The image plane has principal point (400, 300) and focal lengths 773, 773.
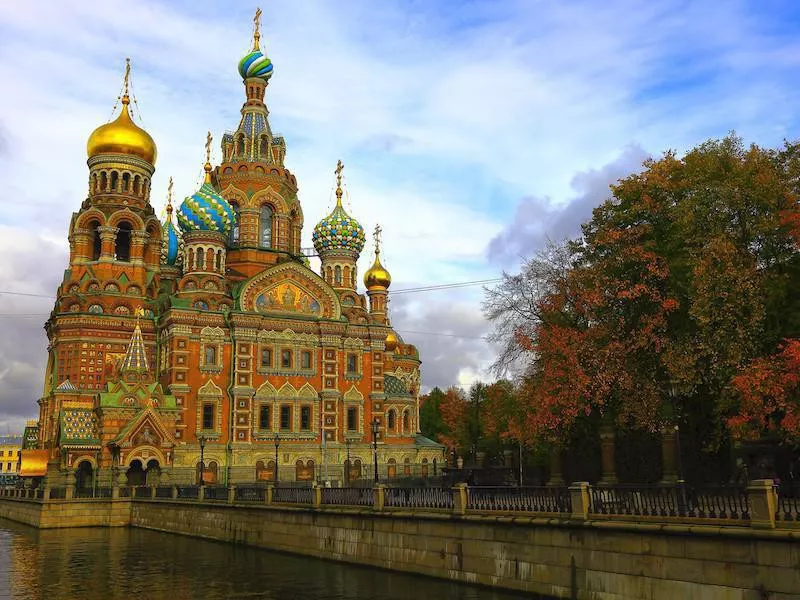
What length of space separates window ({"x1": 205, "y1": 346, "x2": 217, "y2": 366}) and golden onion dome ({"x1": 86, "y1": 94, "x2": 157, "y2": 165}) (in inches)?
595

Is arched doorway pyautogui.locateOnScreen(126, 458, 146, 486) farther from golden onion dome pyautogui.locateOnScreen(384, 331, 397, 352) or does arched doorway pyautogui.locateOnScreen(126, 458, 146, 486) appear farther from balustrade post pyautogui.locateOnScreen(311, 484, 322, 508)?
golden onion dome pyautogui.locateOnScreen(384, 331, 397, 352)

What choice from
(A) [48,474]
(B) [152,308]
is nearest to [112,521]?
(A) [48,474]

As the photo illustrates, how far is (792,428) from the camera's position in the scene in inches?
754

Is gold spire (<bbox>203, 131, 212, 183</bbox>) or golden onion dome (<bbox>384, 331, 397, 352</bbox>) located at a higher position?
gold spire (<bbox>203, 131, 212, 183</bbox>)

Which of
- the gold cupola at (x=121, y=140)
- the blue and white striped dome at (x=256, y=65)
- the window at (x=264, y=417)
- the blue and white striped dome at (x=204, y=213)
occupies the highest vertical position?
the blue and white striped dome at (x=256, y=65)

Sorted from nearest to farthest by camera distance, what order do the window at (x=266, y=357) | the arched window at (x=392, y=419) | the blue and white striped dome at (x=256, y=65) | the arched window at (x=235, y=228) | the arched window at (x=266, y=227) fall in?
the window at (x=266, y=357), the arched window at (x=235, y=228), the arched window at (x=392, y=419), the arched window at (x=266, y=227), the blue and white striped dome at (x=256, y=65)

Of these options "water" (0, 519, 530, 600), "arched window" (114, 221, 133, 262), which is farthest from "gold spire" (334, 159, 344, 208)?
"water" (0, 519, 530, 600)

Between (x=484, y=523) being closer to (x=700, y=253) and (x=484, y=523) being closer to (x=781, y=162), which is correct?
(x=700, y=253)

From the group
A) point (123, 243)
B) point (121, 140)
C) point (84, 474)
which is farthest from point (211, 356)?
point (121, 140)

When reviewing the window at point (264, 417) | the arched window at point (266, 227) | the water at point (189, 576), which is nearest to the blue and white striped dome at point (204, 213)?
the arched window at point (266, 227)

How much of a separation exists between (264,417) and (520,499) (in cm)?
3233

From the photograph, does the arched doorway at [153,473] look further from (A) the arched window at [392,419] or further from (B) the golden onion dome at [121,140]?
(B) the golden onion dome at [121,140]

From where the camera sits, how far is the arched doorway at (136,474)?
142ft

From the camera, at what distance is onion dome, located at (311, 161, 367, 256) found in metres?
56.6
